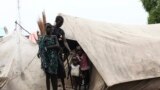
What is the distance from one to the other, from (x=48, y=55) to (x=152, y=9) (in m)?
12.1

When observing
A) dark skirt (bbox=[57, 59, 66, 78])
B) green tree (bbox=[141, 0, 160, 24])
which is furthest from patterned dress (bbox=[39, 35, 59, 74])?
green tree (bbox=[141, 0, 160, 24])

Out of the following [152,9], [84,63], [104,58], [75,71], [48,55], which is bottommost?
[152,9]

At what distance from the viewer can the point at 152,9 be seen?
795 inches

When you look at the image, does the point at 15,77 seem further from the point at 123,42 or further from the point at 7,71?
the point at 123,42

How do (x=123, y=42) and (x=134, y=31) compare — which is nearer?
(x=123, y=42)

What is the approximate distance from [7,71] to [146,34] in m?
3.27

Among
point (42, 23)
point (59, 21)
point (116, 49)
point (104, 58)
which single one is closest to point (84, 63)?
point (104, 58)

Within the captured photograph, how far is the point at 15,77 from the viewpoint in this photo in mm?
9664

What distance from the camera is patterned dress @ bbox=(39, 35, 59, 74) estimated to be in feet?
28.8

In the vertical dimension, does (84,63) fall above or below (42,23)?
below

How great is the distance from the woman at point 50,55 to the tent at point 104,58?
669 millimetres

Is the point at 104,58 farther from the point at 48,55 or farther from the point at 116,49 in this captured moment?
the point at 48,55

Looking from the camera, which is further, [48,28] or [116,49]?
[116,49]

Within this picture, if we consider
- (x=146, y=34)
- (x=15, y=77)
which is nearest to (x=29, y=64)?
(x=15, y=77)
